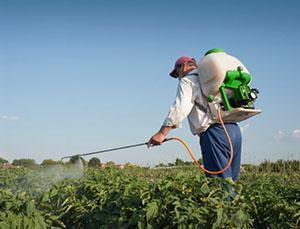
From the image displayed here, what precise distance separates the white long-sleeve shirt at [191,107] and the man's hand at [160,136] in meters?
0.04

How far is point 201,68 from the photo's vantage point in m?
4.00

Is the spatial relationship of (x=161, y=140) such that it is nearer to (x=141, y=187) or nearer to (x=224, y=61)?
(x=141, y=187)

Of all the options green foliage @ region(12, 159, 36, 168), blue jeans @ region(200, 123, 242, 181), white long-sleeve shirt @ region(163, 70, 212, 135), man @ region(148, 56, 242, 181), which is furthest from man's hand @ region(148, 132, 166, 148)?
green foliage @ region(12, 159, 36, 168)

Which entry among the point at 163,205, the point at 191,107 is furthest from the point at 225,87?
the point at 163,205

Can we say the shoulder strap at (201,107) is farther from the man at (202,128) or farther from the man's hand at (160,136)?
the man's hand at (160,136)

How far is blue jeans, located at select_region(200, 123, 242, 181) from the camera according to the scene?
12.6 feet

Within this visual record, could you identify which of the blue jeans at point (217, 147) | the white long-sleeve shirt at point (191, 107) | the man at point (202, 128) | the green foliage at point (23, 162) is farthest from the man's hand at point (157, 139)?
the green foliage at point (23, 162)

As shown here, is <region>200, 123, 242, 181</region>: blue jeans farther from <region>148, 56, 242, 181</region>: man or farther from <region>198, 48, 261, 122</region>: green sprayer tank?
<region>198, 48, 261, 122</region>: green sprayer tank

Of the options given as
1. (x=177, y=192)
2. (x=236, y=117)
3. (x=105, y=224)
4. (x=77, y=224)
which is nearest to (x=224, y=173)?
(x=236, y=117)

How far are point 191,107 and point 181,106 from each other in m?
0.11

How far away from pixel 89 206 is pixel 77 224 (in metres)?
0.30

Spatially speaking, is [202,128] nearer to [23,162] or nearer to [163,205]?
[163,205]

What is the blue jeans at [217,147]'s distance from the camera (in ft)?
12.6

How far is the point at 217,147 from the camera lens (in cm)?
388
